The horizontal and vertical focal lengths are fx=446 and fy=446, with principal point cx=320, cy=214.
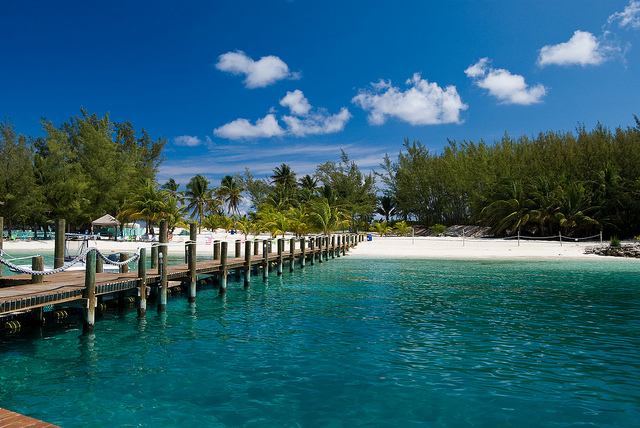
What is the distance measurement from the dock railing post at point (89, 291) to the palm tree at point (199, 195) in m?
49.4

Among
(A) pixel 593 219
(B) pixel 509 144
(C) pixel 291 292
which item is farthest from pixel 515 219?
(C) pixel 291 292

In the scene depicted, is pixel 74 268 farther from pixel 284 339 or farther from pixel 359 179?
pixel 359 179

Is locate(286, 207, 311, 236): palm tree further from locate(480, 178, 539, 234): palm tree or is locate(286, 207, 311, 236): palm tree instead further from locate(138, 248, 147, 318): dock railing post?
locate(138, 248, 147, 318): dock railing post

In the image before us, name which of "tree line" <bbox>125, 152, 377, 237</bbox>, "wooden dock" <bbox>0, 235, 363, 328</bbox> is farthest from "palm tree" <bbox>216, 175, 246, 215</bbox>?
"wooden dock" <bbox>0, 235, 363, 328</bbox>

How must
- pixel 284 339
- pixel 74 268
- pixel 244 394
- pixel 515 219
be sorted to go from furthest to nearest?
pixel 515 219, pixel 74 268, pixel 284 339, pixel 244 394

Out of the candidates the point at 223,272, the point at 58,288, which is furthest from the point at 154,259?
the point at 58,288

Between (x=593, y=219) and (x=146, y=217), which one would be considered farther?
(x=146, y=217)

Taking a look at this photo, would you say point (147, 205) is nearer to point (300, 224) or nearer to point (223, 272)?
point (300, 224)

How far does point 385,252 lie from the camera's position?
32688 millimetres

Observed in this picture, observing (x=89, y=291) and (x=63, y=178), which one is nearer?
(x=89, y=291)

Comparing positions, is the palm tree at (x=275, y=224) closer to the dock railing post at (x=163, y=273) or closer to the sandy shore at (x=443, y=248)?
the sandy shore at (x=443, y=248)

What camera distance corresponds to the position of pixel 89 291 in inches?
358

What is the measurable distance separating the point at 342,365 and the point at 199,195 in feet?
177

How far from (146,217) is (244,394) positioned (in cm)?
3810
